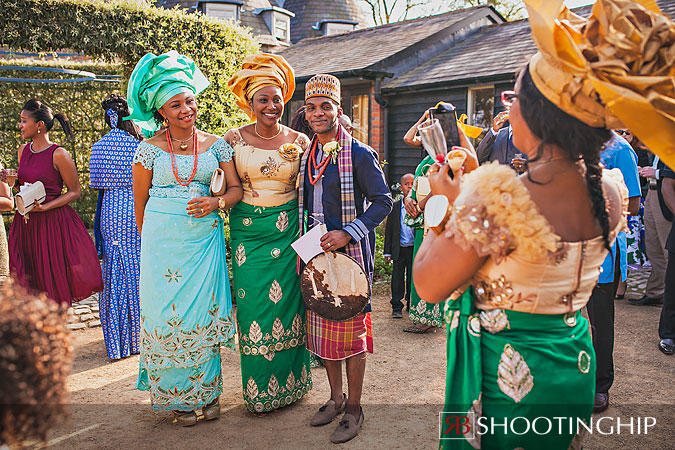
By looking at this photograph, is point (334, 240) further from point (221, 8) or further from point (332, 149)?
point (221, 8)

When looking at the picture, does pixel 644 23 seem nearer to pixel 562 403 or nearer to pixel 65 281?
pixel 562 403

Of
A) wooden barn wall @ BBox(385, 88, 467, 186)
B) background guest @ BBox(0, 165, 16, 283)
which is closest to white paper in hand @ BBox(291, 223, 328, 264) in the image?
background guest @ BBox(0, 165, 16, 283)

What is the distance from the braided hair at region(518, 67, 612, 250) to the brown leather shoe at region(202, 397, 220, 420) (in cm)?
277

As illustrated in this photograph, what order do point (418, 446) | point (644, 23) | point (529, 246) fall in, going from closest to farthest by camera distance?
point (644, 23) < point (529, 246) < point (418, 446)

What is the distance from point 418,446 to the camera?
3316 mm

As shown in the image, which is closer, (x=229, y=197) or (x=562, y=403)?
(x=562, y=403)

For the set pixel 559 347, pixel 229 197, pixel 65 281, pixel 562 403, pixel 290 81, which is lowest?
pixel 65 281

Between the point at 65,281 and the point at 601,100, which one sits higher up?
the point at 601,100

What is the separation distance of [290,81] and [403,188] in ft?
6.94

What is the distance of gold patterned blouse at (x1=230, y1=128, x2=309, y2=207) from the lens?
359 centimetres

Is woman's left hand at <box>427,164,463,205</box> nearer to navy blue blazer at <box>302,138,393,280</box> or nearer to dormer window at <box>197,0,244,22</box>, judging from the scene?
navy blue blazer at <box>302,138,393,280</box>

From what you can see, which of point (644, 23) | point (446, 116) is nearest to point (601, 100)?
point (644, 23)

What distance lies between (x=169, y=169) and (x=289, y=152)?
78cm

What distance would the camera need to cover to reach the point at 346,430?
11.2 feet
